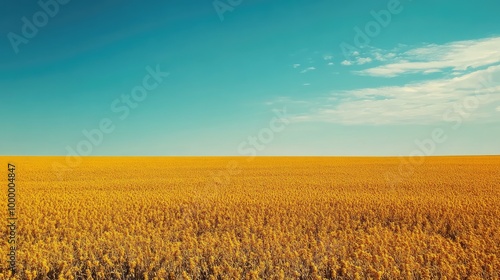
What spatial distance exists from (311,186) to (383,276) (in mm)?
17905

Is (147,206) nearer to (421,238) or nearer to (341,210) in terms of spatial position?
(341,210)

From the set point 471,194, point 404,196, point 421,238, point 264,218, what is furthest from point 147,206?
point 471,194

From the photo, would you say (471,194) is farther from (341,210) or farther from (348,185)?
(341,210)

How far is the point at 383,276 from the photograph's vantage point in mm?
9102

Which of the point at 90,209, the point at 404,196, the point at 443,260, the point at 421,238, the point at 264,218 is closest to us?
the point at 443,260

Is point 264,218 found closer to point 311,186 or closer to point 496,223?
point 496,223

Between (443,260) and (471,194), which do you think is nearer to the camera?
(443,260)

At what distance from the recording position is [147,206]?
18641 millimetres

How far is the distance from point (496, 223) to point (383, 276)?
343 inches

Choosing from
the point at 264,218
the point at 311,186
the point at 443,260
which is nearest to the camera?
the point at 443,260

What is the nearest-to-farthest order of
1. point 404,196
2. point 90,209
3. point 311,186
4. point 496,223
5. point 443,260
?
point 443,260
point 496,223
point 90,209
point 404,196
point 311,186

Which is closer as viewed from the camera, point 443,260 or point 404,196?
point 443,260

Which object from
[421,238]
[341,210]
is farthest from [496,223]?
[341,210]

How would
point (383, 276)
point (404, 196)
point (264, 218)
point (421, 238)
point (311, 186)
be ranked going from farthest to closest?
point (311, 186)
point (404, 196)
point (264, 218)
point (421, 238)
point (383, 276)
